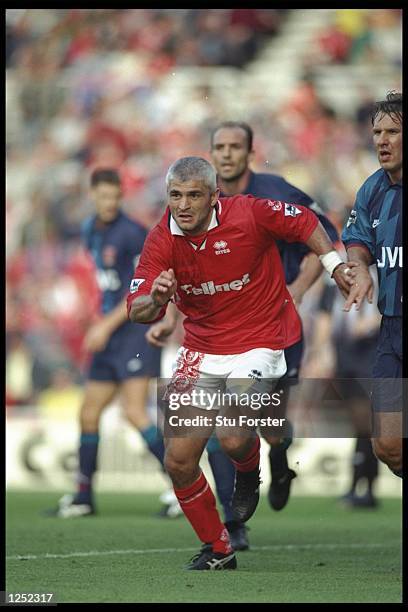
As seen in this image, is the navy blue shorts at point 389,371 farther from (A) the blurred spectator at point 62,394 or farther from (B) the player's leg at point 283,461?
(A) the blurred spectator at point 62,394

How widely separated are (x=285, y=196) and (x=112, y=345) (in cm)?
300

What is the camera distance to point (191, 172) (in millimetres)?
5957

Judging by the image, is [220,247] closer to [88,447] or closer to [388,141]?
[388,141]

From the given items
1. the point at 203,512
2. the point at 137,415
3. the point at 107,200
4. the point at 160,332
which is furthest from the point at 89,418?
the point at 203,512

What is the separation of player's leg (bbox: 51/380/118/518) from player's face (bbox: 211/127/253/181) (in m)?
2.88

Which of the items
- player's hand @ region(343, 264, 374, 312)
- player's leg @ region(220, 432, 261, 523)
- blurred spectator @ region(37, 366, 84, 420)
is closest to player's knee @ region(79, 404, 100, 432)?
player's leg @ region(220, 432, 261, 523)

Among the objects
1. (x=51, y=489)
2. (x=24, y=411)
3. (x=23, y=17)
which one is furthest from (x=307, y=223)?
(x=23, y=17)

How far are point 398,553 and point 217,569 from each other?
1560 millimetres

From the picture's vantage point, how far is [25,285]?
57.5 feet

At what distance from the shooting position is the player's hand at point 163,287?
18.2 feet

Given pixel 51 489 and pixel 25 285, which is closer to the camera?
pixel 51 489

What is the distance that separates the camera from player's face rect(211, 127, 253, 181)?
26.0 feet

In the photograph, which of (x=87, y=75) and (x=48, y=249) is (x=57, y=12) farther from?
(x=48, y=249)

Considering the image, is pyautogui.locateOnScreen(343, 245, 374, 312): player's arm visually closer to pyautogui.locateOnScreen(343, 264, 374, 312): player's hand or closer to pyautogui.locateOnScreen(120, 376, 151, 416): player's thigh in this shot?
pyautogui.locateOnScreen(343, 264, 374, 312): player's hand
